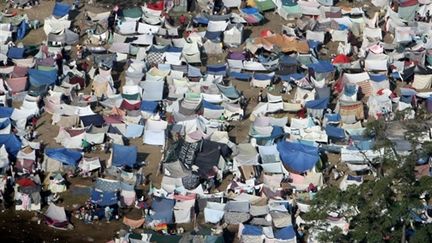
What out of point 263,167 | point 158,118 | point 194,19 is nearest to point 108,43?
point 194,19

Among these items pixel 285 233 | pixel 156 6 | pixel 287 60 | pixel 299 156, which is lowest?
pixel 156 6

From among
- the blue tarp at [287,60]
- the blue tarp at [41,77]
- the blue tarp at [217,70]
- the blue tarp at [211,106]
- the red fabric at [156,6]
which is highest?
the blue tarp at [211,106]

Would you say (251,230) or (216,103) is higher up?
(251,230)

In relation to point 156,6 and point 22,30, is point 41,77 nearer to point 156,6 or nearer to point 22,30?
point 22,30

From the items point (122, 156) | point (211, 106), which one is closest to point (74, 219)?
point (122, 156)

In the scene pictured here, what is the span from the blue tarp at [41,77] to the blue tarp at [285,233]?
66.3 ft

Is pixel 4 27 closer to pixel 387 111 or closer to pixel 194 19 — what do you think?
pixel 194 19

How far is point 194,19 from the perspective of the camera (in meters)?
76.6

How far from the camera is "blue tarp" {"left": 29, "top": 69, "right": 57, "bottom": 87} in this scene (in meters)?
66.0

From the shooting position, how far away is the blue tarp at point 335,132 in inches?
2394

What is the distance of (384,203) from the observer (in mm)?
44781

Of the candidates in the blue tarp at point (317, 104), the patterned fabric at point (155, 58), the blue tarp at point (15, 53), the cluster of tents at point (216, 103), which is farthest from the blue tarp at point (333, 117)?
the blue tarp at point (15, 53)

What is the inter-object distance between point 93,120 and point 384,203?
22235mm

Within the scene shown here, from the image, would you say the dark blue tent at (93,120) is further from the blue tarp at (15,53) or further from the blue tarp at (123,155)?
the blue tarp at (15,53)
